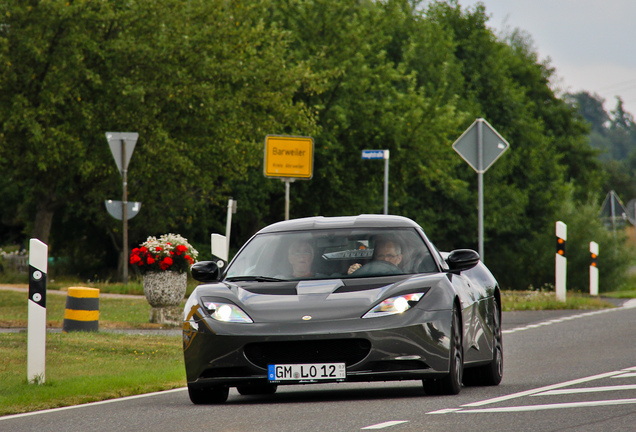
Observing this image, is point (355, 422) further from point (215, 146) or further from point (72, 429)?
point (215, 146)

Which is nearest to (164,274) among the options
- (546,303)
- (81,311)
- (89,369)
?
(81,311)

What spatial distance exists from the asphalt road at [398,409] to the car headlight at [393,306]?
2.14ft

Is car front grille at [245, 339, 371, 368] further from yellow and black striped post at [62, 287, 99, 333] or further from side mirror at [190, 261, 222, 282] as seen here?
yellow and black striped post at [62, 287, 99, 333]

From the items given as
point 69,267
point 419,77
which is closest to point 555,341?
point 69,267

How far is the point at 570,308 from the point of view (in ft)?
80.1

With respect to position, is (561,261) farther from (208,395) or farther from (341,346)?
(341,346)

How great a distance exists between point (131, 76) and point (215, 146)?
348 cm

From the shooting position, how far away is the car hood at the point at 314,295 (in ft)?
27.6

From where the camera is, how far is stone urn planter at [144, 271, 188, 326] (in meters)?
18.2

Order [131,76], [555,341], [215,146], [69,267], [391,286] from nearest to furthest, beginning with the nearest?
[391,286] → [555,341] → [131,76] → [215,146] → [69,267]

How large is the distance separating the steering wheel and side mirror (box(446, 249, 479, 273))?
46 cm

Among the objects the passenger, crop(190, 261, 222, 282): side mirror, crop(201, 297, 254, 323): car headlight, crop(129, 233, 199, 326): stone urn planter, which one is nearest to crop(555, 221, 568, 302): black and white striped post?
crop(129, 233, 199, 326): stone urn planter

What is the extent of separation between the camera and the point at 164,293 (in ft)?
59.8

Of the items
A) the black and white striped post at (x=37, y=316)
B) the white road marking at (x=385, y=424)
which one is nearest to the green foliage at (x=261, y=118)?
the black and white striped post at (x=37, y=316)
